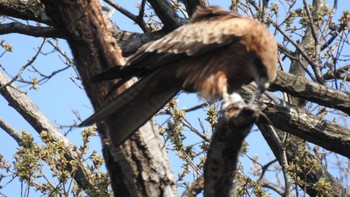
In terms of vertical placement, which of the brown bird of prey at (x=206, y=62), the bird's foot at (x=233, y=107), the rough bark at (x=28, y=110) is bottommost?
the bird's foot at (x=233, y=107)

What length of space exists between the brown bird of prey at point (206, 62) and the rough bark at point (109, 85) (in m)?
0.21

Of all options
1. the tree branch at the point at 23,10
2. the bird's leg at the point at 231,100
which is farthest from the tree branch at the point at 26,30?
the bird's leg at the point at 231,100

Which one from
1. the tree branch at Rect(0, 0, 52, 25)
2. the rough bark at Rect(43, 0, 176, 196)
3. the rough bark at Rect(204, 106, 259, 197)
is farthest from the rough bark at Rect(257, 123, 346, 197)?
the rough bark at Rect(204, 106, 259, 197)

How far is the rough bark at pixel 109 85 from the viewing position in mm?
4277

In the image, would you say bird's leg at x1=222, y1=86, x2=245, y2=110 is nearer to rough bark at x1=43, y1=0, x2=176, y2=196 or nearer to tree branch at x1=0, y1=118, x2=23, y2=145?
rough bark at x1=43, y1=0, x2=176, y2=196

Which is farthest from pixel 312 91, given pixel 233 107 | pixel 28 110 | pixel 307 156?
pixel 28 110

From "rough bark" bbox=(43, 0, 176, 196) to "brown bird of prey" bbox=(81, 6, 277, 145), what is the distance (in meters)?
0.21

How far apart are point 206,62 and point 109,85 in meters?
0.76

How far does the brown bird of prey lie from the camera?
14.8 ft

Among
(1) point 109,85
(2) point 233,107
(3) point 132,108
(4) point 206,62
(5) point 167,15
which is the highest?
(5) point 167,15

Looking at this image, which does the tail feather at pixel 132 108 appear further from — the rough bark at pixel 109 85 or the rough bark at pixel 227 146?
the rough bark at pixel 227 146

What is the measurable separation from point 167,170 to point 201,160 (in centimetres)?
166

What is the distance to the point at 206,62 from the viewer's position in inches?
188

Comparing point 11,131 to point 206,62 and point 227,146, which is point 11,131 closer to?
point 206,62
